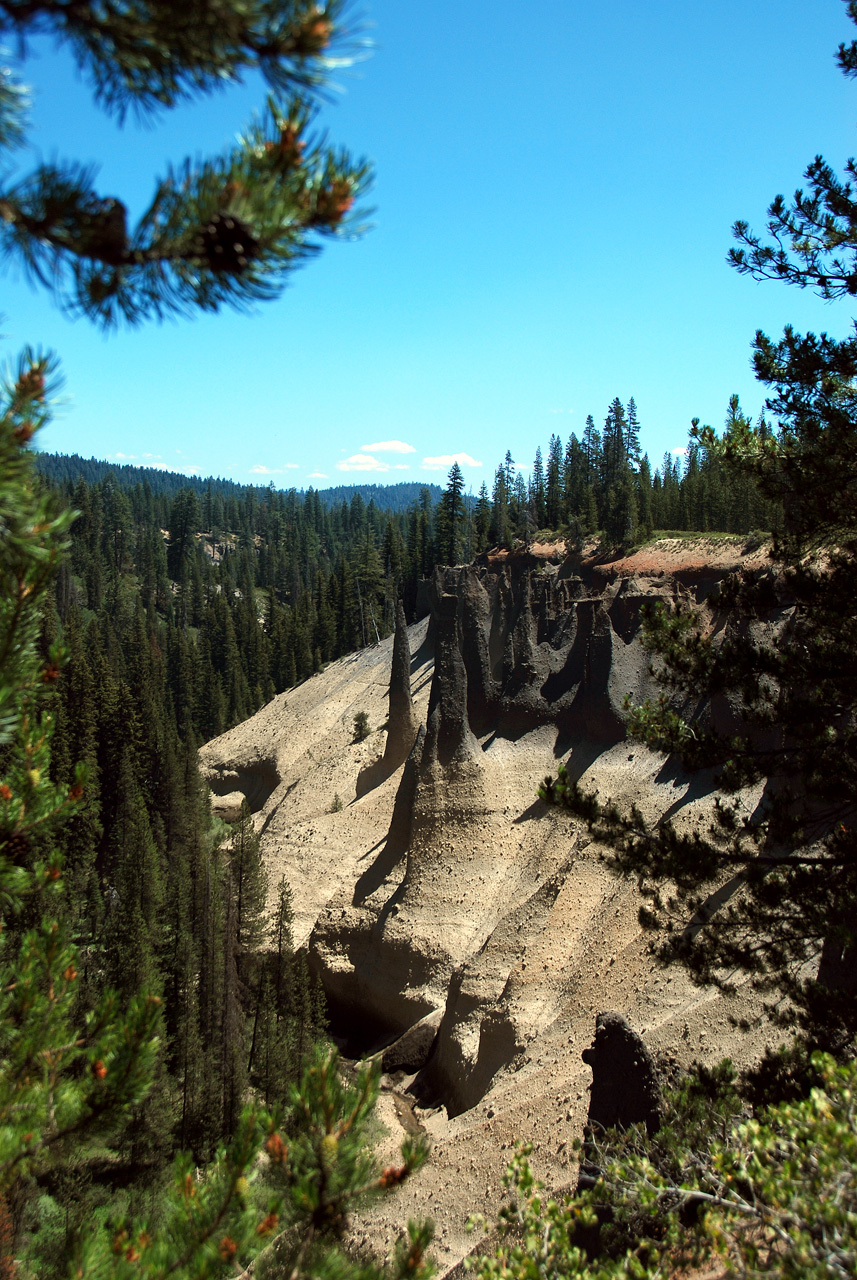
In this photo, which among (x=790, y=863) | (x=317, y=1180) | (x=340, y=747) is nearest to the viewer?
(x=317, y=1180)

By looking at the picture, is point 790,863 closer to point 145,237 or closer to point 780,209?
point 780,209

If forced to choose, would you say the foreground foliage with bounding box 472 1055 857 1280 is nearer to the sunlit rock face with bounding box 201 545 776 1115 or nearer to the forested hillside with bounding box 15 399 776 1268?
the forested hillside with bounding box 15 399 776 1268

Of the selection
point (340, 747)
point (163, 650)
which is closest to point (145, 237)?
point (340, 747)

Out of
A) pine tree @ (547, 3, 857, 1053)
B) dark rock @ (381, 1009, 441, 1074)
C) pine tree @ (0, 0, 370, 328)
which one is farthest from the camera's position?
dark rock @ (381, 1009, 441, 1074)

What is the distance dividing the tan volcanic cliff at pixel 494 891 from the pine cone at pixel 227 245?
11593 millimetres

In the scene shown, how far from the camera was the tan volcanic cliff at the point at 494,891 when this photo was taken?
13.3 meters

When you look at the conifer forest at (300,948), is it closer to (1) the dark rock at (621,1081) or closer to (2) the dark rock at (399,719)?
(1) the dark rock at (621,1081)

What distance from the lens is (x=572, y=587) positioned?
111ft

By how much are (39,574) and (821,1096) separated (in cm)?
509

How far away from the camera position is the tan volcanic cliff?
13.3m

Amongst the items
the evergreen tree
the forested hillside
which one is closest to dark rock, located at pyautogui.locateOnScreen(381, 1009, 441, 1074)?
the forested hillside

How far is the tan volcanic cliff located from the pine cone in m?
11.6

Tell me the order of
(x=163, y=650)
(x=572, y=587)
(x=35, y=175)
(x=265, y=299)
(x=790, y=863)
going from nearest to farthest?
(x=35, y=175), (x=265, y=299), (x=790, y=863), (x=572, y=587), (x=163, y=650)

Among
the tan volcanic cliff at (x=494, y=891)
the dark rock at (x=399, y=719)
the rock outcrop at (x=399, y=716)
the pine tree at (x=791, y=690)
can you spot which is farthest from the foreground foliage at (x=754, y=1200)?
the dark rock at (x=399, y=719)
